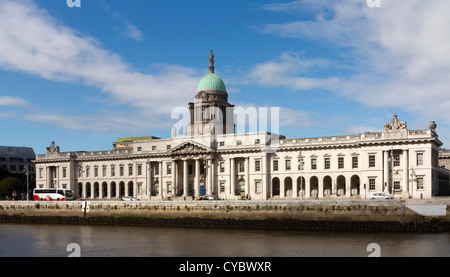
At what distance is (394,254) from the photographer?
120 ft

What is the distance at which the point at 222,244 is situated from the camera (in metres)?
43.5

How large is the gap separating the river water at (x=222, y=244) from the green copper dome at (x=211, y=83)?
48.4 metres

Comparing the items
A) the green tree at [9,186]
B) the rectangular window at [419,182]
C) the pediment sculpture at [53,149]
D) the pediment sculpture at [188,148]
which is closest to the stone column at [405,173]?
the rectangular window at [419,182]

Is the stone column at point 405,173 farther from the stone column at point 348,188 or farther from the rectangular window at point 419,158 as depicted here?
the stone column at point 348,188

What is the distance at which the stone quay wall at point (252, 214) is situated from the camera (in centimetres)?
5062

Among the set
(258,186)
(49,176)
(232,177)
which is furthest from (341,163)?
(49,176)

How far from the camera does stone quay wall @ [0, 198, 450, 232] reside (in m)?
50.6

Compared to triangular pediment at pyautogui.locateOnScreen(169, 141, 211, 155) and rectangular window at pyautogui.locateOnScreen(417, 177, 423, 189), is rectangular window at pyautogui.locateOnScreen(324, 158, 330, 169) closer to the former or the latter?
rectangular window at pyautogui.locateOnScreen(417, 177, 423, 189)

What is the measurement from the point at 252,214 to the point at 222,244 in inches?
570

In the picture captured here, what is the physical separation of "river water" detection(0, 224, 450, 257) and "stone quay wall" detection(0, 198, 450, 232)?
2422mm

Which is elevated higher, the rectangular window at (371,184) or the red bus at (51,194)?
the rectangular window at (371,184)
